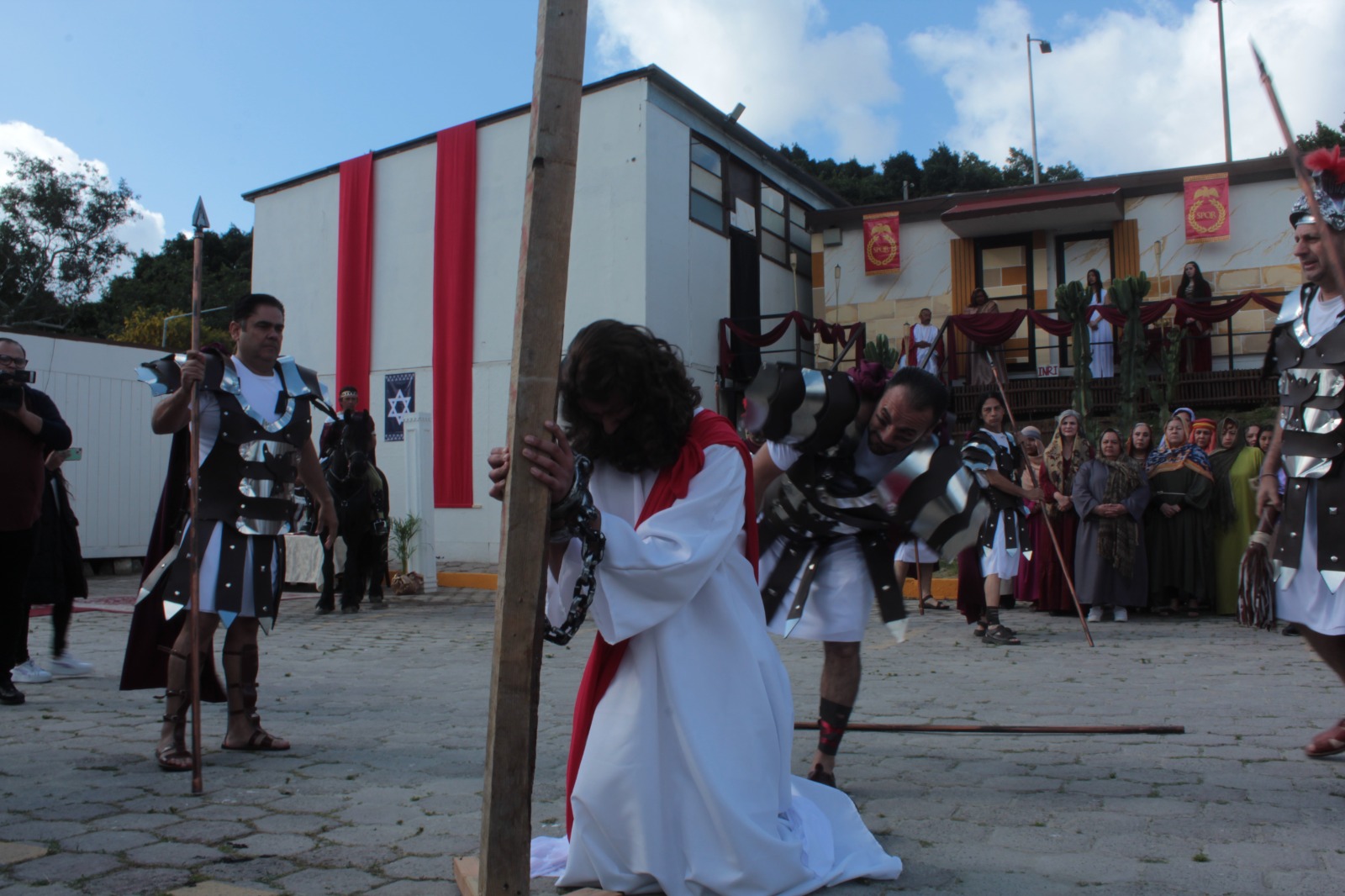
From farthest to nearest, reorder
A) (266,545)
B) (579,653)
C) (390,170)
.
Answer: (390,170)
(579,653)
(266,545)

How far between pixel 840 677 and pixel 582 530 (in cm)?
180

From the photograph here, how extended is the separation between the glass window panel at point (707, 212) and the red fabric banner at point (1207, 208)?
27.0 feet

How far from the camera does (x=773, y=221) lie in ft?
70.4

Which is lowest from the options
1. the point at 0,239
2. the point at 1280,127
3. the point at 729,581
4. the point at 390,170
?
the point at 729,581

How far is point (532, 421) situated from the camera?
245 cm

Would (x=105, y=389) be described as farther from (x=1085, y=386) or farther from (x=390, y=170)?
(x=1085, y=386)

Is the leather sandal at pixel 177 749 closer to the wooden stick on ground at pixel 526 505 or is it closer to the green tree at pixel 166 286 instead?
the wooden stick on ground at pixel 526 505

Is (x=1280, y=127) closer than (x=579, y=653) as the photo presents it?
Yes

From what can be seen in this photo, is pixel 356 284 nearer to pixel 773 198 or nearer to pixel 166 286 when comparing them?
pixel 773 198

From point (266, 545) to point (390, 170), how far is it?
1627cm

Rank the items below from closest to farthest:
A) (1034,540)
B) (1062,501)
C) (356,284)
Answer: (1062,501) < (1034,540) < (356,284)

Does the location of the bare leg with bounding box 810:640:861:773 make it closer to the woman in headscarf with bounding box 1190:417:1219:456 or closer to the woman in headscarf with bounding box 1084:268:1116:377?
the woman in headscarf with bounding box 1190:417:1219:456

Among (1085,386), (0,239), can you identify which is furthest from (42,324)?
(1085,386)

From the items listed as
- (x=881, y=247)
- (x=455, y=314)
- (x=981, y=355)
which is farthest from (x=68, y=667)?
(x=881, y=247)
